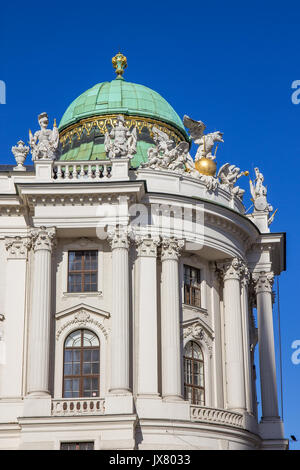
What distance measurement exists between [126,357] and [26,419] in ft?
13.2

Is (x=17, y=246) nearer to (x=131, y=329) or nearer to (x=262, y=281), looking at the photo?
(x=131, y=329)

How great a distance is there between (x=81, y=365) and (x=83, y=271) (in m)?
3.51

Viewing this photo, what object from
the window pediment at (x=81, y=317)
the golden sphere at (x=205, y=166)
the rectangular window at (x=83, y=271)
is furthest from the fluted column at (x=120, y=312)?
the golden sphere at (x=205, y=166)

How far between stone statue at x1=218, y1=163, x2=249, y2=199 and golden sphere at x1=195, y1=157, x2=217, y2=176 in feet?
2.08

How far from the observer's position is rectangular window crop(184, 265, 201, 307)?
43250 millimetres

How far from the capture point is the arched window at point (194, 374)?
138 ft

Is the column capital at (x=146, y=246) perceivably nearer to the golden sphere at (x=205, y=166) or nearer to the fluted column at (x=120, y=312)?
the fluted column at (x=120, y=312)

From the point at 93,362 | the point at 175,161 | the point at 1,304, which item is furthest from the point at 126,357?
the point at 175,161

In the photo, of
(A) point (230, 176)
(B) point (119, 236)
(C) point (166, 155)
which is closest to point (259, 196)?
(A) point (230, 176)

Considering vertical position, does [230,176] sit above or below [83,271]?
above

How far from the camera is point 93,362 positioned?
4081 cm

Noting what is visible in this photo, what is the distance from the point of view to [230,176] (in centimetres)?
4616

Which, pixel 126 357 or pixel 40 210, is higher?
pixel 40 210
